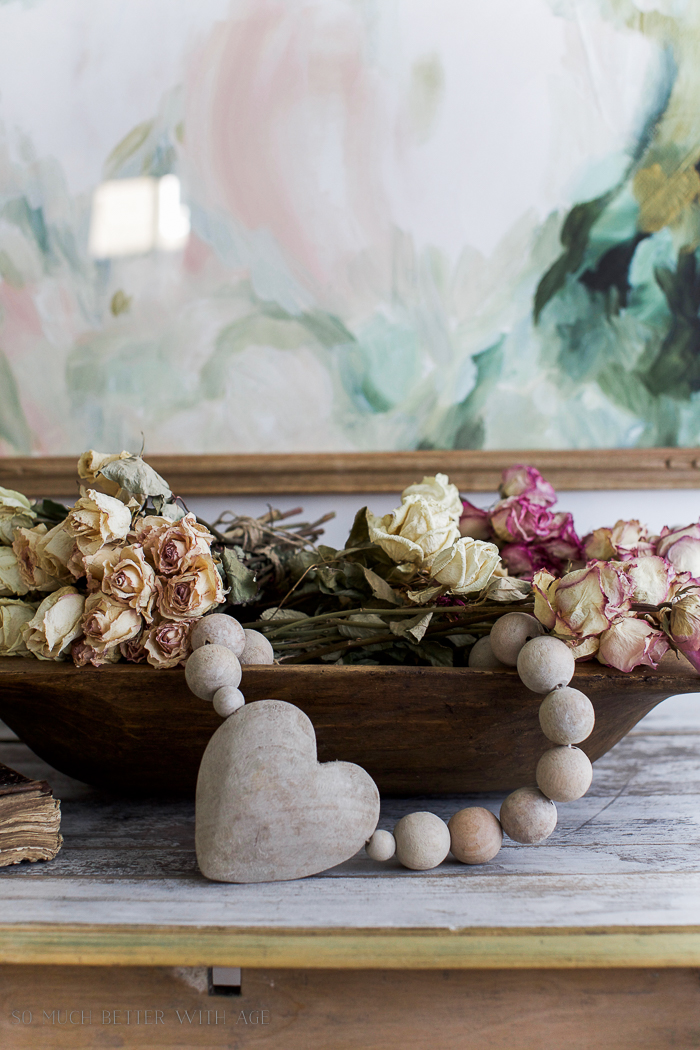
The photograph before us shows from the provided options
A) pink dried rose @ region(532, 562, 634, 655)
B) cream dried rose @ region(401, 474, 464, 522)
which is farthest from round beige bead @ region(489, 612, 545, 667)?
cream dried rose @ region(401, 474, 464, 522)

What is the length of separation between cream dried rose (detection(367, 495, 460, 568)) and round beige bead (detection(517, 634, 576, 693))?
116 mm

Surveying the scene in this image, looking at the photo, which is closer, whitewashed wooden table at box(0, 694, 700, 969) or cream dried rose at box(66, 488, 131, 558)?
whitewashed wooden table at box(0, 694, 700, 969)

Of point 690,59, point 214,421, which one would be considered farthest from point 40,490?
point 690,59

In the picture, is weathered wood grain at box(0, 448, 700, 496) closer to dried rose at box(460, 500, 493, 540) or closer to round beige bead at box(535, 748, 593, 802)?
dried rose at box(460, 500, 493, 540)

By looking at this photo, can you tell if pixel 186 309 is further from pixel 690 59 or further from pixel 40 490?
pixel 690 59

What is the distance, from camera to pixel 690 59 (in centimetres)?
84

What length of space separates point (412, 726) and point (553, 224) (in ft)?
2.25

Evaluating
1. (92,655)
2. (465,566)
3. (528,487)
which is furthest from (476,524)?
(92,655)

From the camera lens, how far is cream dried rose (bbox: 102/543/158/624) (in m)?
0.50

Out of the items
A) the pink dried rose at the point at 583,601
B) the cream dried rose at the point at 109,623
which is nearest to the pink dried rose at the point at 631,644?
the pink dried rose at the point at 583,601

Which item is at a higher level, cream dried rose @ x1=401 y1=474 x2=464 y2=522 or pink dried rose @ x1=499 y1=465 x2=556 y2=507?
cream dried rose @ x1=401 y1=474 x2=464 y2=522

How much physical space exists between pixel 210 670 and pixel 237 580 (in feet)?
0.40

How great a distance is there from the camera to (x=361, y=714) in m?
0.50

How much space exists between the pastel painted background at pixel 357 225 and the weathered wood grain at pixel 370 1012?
621 millimetres
